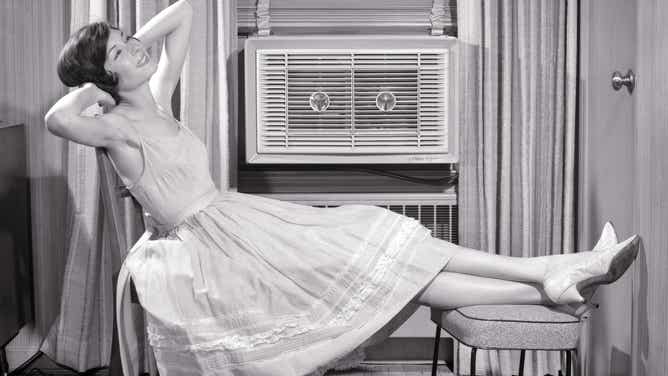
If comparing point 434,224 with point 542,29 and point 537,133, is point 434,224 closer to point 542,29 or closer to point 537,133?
point 537,133

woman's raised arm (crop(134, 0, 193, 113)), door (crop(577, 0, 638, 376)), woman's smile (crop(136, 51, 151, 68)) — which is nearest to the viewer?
woman's smile (crop(136, 51, 151, 68))

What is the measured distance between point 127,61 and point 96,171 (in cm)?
76

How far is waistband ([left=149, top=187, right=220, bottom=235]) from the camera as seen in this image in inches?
93.4

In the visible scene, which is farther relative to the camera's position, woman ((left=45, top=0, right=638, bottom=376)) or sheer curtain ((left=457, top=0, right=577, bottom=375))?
sheer curtain ((left=457, top=0, right=577, bottom=375))

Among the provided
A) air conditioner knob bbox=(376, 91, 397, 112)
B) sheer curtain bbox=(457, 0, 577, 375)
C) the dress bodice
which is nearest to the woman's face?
the dress bodice

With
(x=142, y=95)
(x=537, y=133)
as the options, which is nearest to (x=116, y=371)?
(x=142, y=95)

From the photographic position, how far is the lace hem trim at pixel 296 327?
2184mm

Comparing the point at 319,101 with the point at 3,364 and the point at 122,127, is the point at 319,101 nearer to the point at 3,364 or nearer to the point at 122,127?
the point at 122,127

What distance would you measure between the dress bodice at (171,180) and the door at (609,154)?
1.15 meters

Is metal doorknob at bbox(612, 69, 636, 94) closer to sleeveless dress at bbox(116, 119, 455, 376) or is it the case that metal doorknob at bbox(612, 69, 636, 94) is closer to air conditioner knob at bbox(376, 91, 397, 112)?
sleeveless dress at bbox(116, 119, 455, 376)

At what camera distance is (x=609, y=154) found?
264cm

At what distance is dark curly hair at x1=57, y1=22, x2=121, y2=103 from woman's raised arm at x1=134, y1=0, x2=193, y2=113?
0.17 metres

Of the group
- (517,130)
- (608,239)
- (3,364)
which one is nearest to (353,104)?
(517,130)

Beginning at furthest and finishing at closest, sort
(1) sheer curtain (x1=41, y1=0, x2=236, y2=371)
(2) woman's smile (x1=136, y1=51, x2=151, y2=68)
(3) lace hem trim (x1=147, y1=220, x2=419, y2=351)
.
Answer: (1) sheer curtain (x1=41, y1=0, x2=236, y2=371) < (2) woman's smile (x1=136, y1=51, x2=151, y2=68) < (3) lace hem trim (x1=147, y1=220, x2=419, y2=351)
